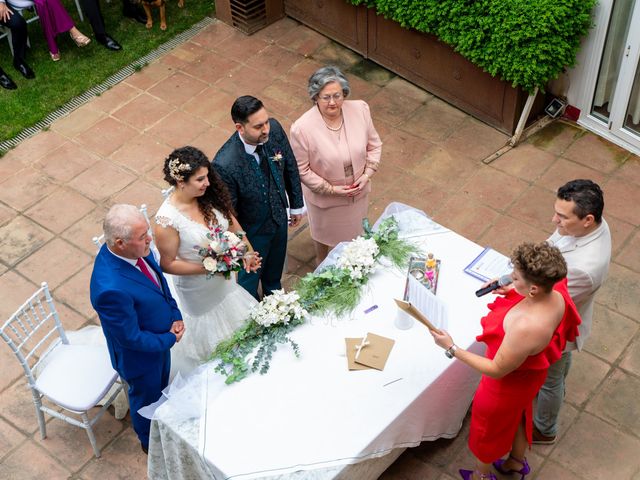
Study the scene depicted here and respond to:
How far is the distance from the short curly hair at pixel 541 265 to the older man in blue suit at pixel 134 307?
1.79m

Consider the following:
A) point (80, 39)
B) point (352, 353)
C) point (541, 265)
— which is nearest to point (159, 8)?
point (80, 39)

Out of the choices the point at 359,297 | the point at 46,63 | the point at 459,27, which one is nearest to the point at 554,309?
the point at 359,297

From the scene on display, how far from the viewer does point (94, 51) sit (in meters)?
7.95

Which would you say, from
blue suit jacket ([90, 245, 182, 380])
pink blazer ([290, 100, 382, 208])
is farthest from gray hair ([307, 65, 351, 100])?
blue suit jacket ([90, 245, 182, 380])

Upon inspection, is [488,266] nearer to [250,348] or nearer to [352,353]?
[352,353]

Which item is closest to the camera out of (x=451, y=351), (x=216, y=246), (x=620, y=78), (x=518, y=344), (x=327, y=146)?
(x=518, y=344)

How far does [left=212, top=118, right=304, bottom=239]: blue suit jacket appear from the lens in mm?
4551

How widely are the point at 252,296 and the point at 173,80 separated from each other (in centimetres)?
325

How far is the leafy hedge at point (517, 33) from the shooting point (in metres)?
5.96

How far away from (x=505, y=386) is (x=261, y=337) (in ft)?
4.12

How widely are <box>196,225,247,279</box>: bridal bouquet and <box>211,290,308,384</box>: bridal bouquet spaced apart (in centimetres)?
34

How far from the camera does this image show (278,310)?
4117 millimetres

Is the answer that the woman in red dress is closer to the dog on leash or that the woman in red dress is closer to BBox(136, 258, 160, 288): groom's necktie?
BBox(136, 258, 160, 288): groom's necktie

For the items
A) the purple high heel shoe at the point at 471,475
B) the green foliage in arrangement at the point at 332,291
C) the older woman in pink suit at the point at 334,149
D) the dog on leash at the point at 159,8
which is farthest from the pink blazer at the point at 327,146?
the dog on leash at the point at 159,8
